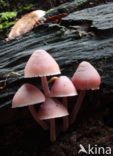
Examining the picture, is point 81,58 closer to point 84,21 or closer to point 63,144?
point 84,21

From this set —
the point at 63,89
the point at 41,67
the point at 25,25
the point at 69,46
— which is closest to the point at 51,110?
the point at 63,89

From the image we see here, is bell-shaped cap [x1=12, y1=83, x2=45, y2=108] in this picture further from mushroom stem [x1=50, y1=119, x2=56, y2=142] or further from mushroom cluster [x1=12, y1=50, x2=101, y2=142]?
mushroom stem [x1=50, y1=119, x2=56, y2=142]

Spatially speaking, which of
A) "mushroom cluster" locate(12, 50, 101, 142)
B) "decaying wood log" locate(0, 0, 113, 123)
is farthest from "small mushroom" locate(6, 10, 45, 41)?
"mushroom cluster" locate(12, 50, 101, 142)

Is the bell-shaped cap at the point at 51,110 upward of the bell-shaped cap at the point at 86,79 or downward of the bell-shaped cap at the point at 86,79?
downward

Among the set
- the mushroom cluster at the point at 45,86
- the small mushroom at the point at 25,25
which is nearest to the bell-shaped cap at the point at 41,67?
the mushroom cluster at the point at 45,86

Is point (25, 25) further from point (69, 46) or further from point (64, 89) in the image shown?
point (64, 89)

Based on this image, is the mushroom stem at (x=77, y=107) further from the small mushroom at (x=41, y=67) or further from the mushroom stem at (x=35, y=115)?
the small mushroom at (x=41, y=67)
